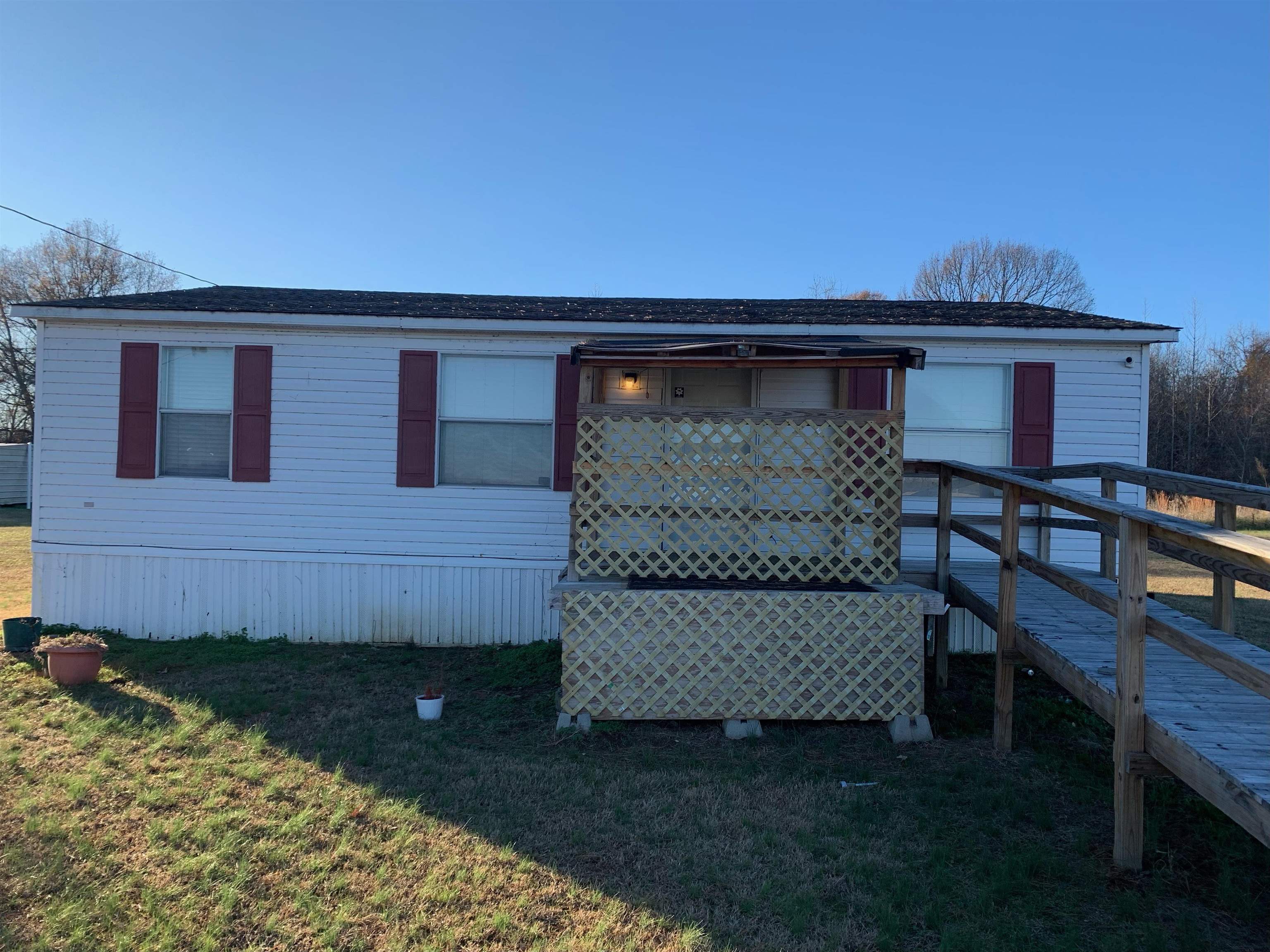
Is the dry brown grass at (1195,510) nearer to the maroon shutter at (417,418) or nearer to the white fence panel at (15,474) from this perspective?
the maroon shutter at (417,418)

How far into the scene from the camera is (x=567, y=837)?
341cm

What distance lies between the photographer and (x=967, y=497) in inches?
268

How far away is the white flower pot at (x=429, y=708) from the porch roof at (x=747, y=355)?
2.57 m

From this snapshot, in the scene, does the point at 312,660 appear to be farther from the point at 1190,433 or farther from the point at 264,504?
the point at 1190,433

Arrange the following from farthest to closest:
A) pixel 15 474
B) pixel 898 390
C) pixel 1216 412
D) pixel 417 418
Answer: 1. pixel 1216 412
2. pixel 15 474
3. pixel 417 418
4. pixel 898 390

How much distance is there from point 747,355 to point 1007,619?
2.38 m

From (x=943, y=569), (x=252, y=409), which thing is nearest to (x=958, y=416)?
(x=943, y=569)

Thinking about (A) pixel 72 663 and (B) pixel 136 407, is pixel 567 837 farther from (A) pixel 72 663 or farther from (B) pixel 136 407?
(B) pixel 136 407

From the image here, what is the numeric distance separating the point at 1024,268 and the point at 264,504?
3405 centimetres

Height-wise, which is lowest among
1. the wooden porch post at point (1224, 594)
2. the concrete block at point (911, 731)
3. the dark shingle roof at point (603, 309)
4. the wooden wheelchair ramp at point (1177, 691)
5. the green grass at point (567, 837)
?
the green grass at point (567, 837)

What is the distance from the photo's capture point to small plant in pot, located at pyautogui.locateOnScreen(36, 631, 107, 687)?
5500 mm

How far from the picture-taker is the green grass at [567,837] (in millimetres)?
2717

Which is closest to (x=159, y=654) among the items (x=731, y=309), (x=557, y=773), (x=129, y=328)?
(x=129, y=328)

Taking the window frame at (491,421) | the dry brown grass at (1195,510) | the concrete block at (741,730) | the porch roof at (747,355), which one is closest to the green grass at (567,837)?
the concrete block at (741,730)
